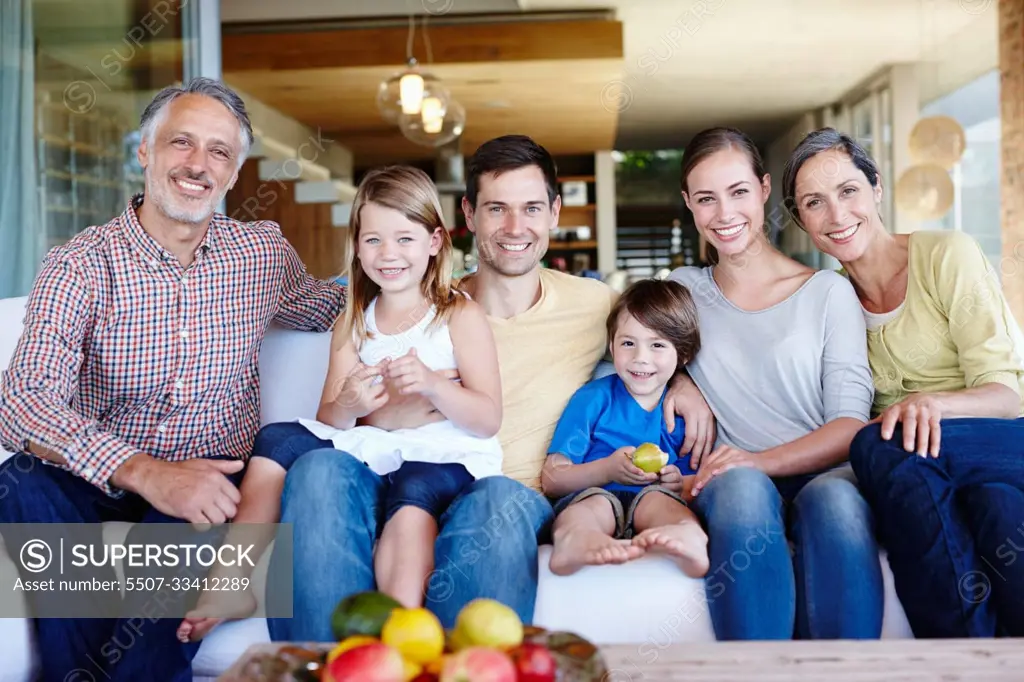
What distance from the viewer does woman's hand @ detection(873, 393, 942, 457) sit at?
1.57 meters

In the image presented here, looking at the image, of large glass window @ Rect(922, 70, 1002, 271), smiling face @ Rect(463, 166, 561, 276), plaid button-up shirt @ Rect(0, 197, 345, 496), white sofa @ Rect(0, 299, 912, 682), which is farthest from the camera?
large glass window @ Rect(922, 70, 1002, 271)

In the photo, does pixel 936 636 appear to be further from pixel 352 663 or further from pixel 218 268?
pixel 218 268

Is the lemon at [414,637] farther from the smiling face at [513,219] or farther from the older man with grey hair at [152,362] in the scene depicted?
the smiling face at [513,219]

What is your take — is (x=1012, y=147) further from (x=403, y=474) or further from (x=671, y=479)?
(x=403, y=474)

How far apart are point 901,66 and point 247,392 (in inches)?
284

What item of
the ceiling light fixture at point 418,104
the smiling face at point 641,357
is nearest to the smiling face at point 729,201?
the smiling face at point 641,357

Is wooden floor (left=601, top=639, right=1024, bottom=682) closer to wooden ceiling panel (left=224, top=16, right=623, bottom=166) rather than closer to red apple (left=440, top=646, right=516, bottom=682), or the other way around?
red apple (left=440, top=646, right=516, bottom=682)

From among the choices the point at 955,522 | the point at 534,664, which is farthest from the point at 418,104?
the point at 534,664

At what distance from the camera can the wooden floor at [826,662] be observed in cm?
101

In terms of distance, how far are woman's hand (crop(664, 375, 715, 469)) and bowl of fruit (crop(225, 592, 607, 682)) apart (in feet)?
3.20

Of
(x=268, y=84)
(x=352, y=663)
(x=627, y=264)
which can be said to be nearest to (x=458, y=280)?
(x=352, y=663)

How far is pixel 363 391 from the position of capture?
1653 mm

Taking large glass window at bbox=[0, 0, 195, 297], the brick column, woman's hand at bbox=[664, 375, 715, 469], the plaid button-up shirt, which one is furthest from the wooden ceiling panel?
woman's hand at bbox=[664, 375, 715, 469]

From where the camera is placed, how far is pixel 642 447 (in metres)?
1.72
